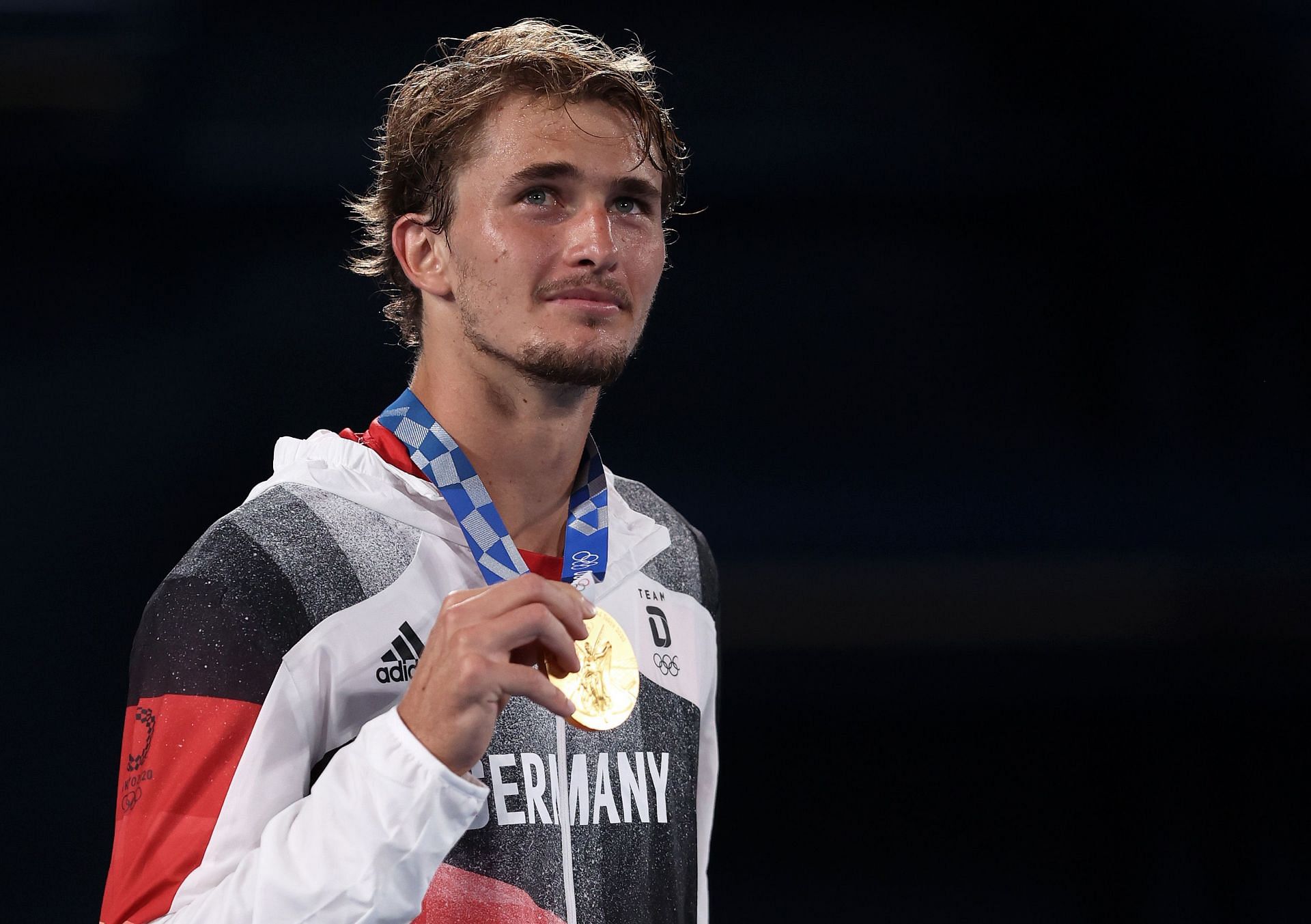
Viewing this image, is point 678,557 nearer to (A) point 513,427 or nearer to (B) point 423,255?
(A) point 513,427

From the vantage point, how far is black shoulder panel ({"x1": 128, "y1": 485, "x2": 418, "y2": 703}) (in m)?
1.47

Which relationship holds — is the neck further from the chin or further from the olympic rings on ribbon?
the olympic rings on ribbon

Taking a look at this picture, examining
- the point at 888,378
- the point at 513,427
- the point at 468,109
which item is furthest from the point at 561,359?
the point at 888,378

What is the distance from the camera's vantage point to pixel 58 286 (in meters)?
2.96

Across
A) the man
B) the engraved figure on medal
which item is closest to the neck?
the man

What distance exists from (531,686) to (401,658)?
0.35 meters

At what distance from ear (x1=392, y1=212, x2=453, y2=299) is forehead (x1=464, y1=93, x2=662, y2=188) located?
11 centimetres

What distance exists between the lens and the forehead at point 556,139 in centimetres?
171

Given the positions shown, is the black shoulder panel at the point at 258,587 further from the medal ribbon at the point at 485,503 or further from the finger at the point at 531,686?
the finger at the point at 531,686

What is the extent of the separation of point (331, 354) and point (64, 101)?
77cm

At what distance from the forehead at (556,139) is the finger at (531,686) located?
0.71m

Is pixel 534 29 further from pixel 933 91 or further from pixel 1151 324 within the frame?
pixel 1151 324

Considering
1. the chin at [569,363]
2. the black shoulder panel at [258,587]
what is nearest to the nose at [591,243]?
the chin at [569,363]

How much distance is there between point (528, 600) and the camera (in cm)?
129
